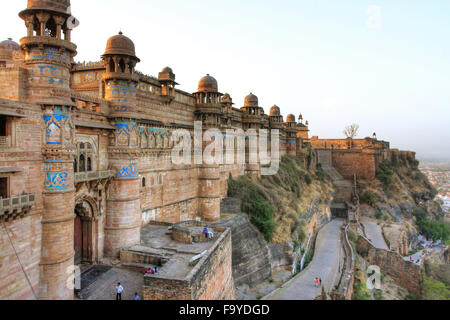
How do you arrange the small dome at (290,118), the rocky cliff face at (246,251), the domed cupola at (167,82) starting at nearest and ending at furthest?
the domed cupola at (167,82)
the rocky cliff face at (246,251)
the small dome at (290,118)

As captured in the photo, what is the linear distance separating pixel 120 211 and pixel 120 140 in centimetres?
319

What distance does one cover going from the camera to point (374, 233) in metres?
38.7

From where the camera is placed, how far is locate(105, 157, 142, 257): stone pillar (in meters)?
14.2

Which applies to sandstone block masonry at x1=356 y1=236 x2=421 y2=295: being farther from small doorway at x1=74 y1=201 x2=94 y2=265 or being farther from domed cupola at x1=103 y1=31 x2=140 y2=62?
domed cupola at x1=103 y1=31 x2=140 y2=62

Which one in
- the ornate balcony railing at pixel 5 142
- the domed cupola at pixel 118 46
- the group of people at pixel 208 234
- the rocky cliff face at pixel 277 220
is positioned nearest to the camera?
the ornate balcony railing at pixel 5 142

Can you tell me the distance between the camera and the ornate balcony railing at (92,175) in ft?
39.8

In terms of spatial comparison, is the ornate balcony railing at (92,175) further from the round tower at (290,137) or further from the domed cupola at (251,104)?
the round tower at (290,137)

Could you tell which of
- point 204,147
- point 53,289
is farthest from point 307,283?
point 53,289

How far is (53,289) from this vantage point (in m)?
10.0

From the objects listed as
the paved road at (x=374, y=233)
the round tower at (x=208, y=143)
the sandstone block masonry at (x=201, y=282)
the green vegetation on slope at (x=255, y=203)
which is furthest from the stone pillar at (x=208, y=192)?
the paved road at (x=374, y=233)

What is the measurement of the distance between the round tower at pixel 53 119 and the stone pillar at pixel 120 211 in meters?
3.75
